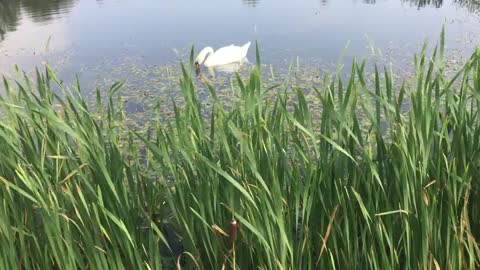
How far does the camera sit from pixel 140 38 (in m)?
6.77

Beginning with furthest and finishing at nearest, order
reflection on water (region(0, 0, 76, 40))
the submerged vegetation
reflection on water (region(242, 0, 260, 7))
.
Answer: reflection on water (region(242, 0, 260, 7)) < reflection on water (region(0, 0, 76, 40)) < the submerged vegetation

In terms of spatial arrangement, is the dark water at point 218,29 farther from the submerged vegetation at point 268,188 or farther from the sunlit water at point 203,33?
the submerged vegetation at point 268,188

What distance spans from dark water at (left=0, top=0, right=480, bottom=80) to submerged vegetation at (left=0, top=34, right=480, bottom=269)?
376cm

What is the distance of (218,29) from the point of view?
7180 millimetres

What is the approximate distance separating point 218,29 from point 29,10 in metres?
4.15

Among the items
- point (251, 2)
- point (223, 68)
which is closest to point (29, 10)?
point (251, 2)

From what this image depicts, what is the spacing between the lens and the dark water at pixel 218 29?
573 centimetres

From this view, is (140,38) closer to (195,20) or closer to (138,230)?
(195,20)

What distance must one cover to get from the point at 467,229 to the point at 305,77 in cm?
359

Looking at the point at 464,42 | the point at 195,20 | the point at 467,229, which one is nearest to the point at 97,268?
the point at 467,229

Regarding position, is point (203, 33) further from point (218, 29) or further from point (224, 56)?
point (224, 56)

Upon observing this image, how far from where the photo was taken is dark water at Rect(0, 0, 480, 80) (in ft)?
18.8

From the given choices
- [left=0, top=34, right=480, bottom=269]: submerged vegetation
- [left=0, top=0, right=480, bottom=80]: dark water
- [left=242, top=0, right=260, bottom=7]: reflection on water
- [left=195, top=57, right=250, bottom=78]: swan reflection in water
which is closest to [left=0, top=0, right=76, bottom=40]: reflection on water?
[left=0, top=0, right=480, bottom=80]: dark water

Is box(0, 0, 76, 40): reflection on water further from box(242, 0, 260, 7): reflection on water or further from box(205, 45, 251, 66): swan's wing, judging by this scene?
box(205, 45, 251, 66): swan's wing
